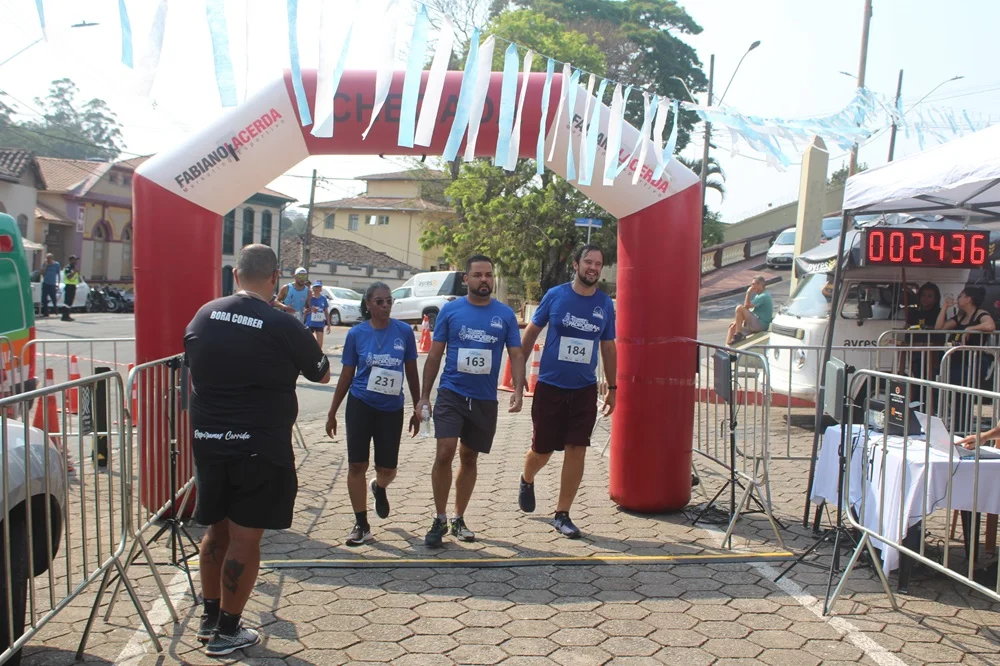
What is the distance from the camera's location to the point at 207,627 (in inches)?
164

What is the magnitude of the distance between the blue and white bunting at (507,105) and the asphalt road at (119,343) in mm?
6245

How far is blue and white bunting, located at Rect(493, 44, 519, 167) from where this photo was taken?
5.43m

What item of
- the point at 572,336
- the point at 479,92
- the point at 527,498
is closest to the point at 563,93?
the point at 479,92

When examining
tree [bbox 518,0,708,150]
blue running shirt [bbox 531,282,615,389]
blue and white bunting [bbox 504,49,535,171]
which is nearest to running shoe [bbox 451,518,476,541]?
blue running shirt [bbox 531,282,615,389]

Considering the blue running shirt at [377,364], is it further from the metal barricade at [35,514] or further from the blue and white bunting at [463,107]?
the metal barricade at [35,514]

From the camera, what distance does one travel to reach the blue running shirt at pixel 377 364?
18.6 ft

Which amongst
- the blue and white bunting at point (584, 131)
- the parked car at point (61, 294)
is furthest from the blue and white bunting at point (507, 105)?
the parked car at point (61, 294)

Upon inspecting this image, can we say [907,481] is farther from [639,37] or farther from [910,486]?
[639,37]

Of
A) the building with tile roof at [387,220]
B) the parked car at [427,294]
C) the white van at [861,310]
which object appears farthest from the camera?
the building with tile roof at [387,220]

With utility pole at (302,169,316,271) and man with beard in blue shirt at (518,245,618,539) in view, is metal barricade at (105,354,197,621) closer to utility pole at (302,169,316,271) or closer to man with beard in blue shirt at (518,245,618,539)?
man with beard in blue shirt at (518,245,618,539)

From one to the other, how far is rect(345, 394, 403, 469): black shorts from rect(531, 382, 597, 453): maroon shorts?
0.97m

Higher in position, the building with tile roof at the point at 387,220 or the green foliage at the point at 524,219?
the building with tile roof at the point at 387,220

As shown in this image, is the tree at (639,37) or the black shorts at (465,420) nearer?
the black shorts at (465,420)

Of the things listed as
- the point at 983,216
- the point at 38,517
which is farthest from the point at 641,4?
the point at 38,517
